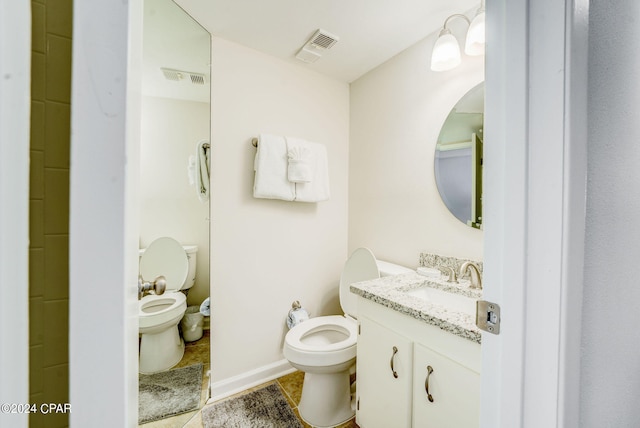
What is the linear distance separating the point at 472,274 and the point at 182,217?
1567mm

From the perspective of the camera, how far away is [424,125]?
156 centimetres

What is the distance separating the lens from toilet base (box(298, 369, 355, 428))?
136cm

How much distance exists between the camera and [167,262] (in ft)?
4.45

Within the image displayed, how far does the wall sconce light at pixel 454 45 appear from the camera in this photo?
1138 mm

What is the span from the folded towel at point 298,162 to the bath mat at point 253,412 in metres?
1.42

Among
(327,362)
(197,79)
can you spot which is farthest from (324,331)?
(197,79)

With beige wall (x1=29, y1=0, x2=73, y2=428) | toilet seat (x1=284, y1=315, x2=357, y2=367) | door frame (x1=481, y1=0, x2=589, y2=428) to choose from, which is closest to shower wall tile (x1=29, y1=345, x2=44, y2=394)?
beige wall (x1=29, y1=0, x2=73, y2=428)

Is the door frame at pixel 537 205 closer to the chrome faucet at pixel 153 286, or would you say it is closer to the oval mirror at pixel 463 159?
the chrome faucet at pixel 153 286

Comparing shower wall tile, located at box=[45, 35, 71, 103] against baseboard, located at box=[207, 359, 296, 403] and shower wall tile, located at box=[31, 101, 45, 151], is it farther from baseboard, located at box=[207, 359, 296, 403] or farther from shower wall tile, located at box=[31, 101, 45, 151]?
baseboard, located at box=[207, 359, 296, 403]

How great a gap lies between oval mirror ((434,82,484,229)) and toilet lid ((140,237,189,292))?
1.57 metres

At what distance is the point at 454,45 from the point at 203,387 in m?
2.41

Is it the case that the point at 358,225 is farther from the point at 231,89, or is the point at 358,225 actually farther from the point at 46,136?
the point at 46,136

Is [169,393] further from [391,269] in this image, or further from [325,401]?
[391,269]

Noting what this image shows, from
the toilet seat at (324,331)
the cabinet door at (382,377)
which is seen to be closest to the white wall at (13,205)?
the cabinet door at (382,377)
